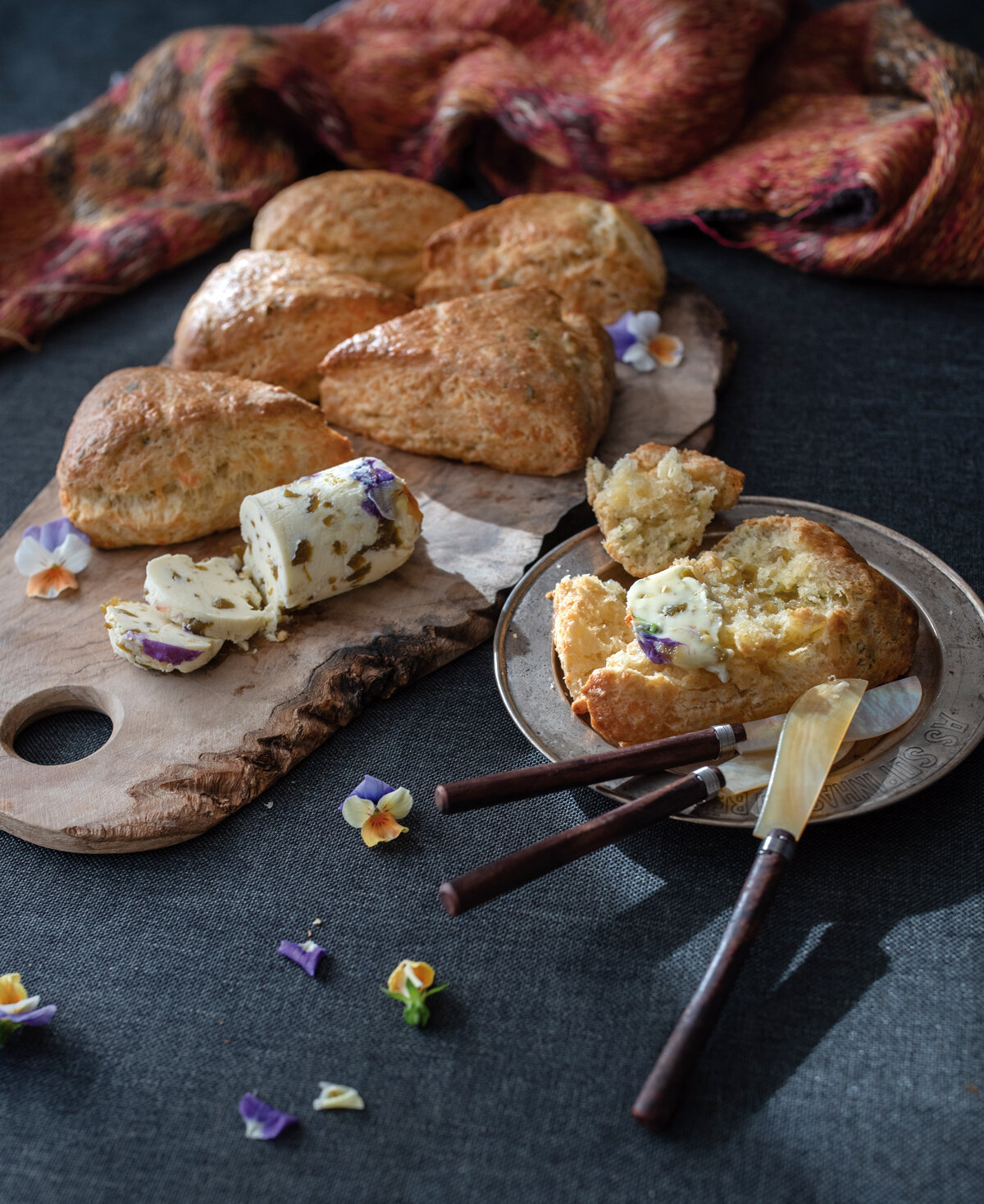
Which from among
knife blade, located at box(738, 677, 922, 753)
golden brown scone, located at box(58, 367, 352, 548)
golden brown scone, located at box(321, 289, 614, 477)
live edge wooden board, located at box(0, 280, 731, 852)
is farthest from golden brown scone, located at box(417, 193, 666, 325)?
knife blade, located at box(738, 677, 922, 753)

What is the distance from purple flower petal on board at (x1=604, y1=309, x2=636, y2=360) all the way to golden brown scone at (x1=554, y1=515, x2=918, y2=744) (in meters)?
0.84

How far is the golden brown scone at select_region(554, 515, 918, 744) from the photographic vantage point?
4.54 feet

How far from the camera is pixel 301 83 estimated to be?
2910 mm

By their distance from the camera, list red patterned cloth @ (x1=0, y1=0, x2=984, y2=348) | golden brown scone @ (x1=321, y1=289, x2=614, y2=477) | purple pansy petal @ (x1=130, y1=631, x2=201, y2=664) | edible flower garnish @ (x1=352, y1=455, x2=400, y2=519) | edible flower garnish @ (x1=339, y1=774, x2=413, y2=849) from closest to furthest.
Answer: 1. edible flower garnish @ (x1=339, y1=774, x2=413, y2=849)
2. purple pansy petal @ (x1=130, y1=631, x2=201, y2=664)
3. edible flower garnish @ (x1=352, y1=455, x2=400, y2=519)
4. golden brown scone @ (x1=321, y1=289, x2=614, y2=477)
5. red patterned cloth @ (x1=0, y1=0, x2=984, y2=348)

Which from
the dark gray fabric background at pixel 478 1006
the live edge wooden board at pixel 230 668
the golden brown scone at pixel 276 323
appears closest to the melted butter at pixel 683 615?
the dark gray fabric background at pixel 478 1006

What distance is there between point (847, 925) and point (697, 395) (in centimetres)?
122

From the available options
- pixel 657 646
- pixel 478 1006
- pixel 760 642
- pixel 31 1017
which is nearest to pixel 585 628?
pixel 657 646

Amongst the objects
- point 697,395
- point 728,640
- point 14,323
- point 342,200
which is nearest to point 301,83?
point 342,200

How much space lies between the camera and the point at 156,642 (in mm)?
1599

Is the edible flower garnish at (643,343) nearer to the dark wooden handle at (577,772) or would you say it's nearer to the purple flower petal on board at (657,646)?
the purple flower petal on board at (657,646)

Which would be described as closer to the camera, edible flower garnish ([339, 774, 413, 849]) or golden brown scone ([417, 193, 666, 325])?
edible flower garnish ([339, 774, 413, 849])

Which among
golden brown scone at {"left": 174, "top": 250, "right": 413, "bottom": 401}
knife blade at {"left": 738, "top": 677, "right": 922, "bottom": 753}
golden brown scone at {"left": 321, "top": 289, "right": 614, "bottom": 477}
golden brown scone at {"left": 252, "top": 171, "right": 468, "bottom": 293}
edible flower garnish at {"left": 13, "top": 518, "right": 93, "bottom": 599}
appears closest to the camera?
knife blade at {"left": 738, "top": 677, "right": 922, "bottom": 753}

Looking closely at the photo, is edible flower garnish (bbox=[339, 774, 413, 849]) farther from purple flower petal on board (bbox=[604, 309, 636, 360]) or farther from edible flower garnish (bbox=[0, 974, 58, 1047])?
purple flower petal on board (bbox=[604, 309, 636, 360])

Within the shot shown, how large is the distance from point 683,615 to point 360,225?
57.3 inches
